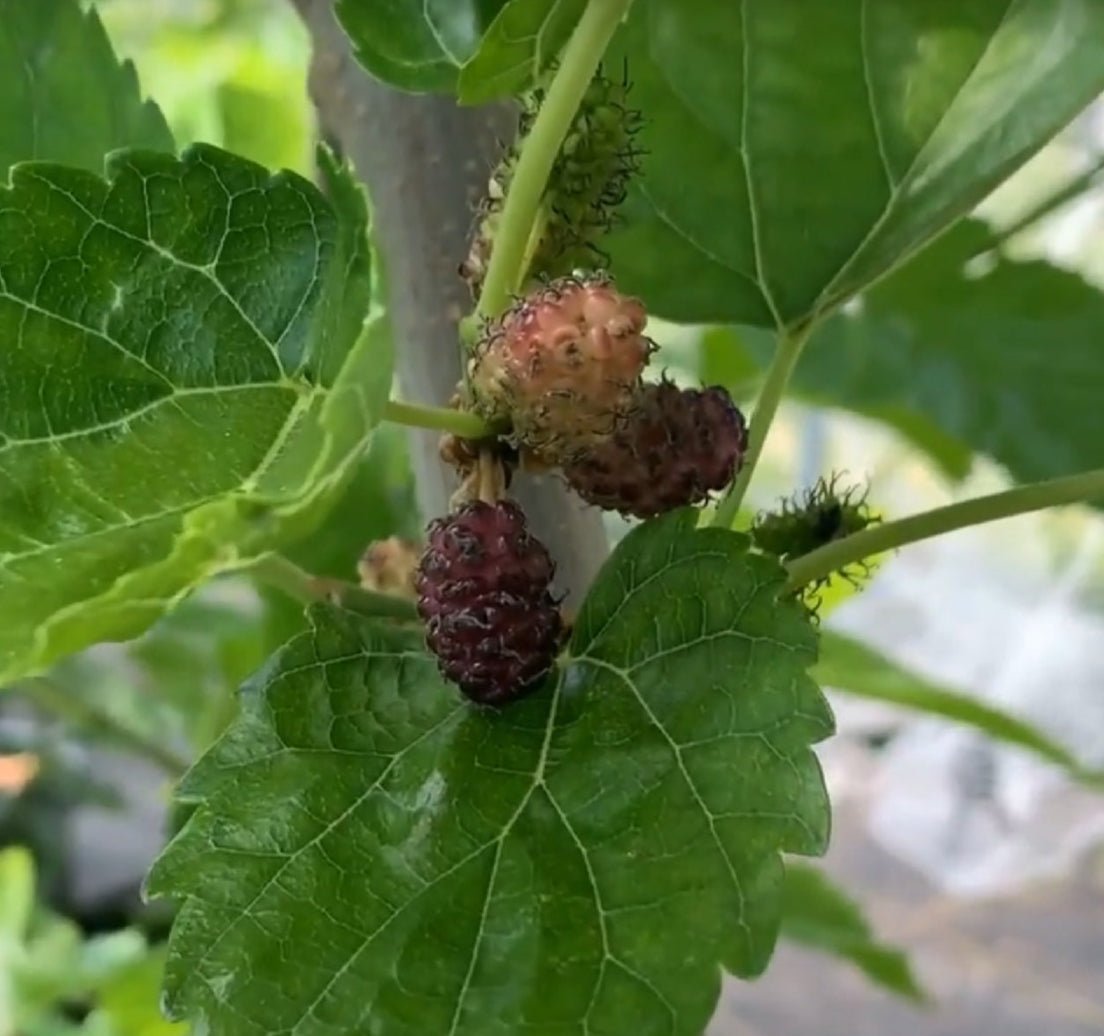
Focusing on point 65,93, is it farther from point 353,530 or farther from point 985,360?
point 985,360

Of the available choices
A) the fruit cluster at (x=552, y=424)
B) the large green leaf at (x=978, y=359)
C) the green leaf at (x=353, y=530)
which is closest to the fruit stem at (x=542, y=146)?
the fruit cluster at (x=552, y=424)

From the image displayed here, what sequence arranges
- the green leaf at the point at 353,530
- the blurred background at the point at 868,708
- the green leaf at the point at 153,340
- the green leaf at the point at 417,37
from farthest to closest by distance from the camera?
1. the blurred background at the point at 868,708
2. the green leaf at the point at 353,530
3. the green leaf at the point at 417,37
4. the green leaf at the point at 153,340

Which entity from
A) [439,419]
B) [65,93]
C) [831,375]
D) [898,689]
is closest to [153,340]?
[439,419]

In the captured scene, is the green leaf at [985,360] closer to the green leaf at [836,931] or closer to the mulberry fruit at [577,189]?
the green leaf at [836,931]

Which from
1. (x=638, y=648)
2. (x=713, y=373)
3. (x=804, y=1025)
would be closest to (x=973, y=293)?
(x=713, y=373)

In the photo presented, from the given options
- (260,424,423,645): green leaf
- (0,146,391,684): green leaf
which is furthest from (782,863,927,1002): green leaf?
(0,146,391,684): green leaf

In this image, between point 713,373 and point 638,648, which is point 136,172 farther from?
point 713,373
